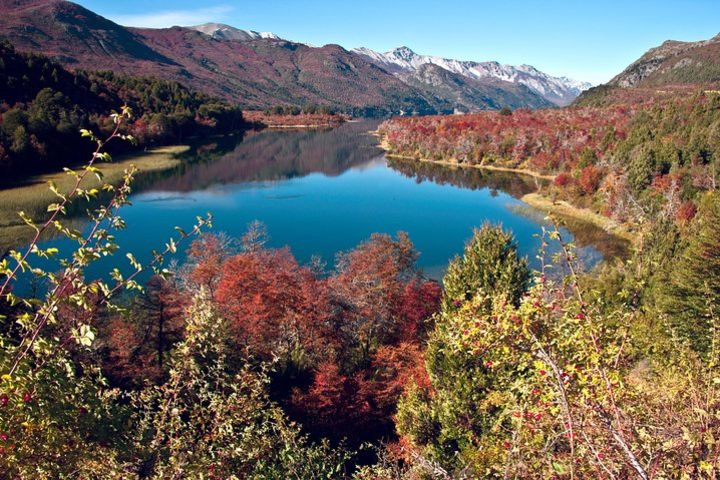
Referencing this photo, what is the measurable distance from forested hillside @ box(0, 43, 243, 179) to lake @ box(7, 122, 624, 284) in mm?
12509

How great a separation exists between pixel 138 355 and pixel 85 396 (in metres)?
18.7

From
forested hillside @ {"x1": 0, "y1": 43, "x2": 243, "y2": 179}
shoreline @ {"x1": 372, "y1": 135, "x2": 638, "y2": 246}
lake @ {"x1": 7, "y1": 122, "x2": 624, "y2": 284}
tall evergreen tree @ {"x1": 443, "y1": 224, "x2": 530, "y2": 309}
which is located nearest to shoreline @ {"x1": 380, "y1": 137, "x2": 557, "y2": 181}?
shoreline @ {"x1": 372, "y1": 135, "x2": 638, "y2": 246}

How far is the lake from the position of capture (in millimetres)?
51625

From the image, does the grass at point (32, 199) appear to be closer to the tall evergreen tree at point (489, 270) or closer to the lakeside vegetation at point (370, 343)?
the lakeside vegetation at point (370, 343)

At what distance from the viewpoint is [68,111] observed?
95188 mm

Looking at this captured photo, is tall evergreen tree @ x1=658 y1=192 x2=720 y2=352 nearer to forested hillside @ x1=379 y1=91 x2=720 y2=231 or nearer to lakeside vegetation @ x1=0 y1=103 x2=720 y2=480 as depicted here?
lakeside vegetation @ x1=0 y1=103 x2=720 y2=480

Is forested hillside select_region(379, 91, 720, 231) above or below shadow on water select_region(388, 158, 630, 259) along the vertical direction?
above

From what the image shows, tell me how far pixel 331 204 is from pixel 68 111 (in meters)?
62.6

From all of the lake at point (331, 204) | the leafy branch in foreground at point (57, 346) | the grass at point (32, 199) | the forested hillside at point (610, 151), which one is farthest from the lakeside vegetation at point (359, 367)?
the grass at point (32, 199)

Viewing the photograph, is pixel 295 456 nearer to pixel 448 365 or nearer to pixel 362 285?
pixel 448 365

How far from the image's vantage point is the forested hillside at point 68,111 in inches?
2970

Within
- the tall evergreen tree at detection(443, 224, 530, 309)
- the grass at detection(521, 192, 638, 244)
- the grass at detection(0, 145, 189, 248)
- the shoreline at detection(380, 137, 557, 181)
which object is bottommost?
the grass at detection(0, 145, 189, 248)

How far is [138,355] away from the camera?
23969 millimetres

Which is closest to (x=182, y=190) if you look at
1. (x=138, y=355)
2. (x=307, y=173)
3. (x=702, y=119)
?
(x=307, y=173)
